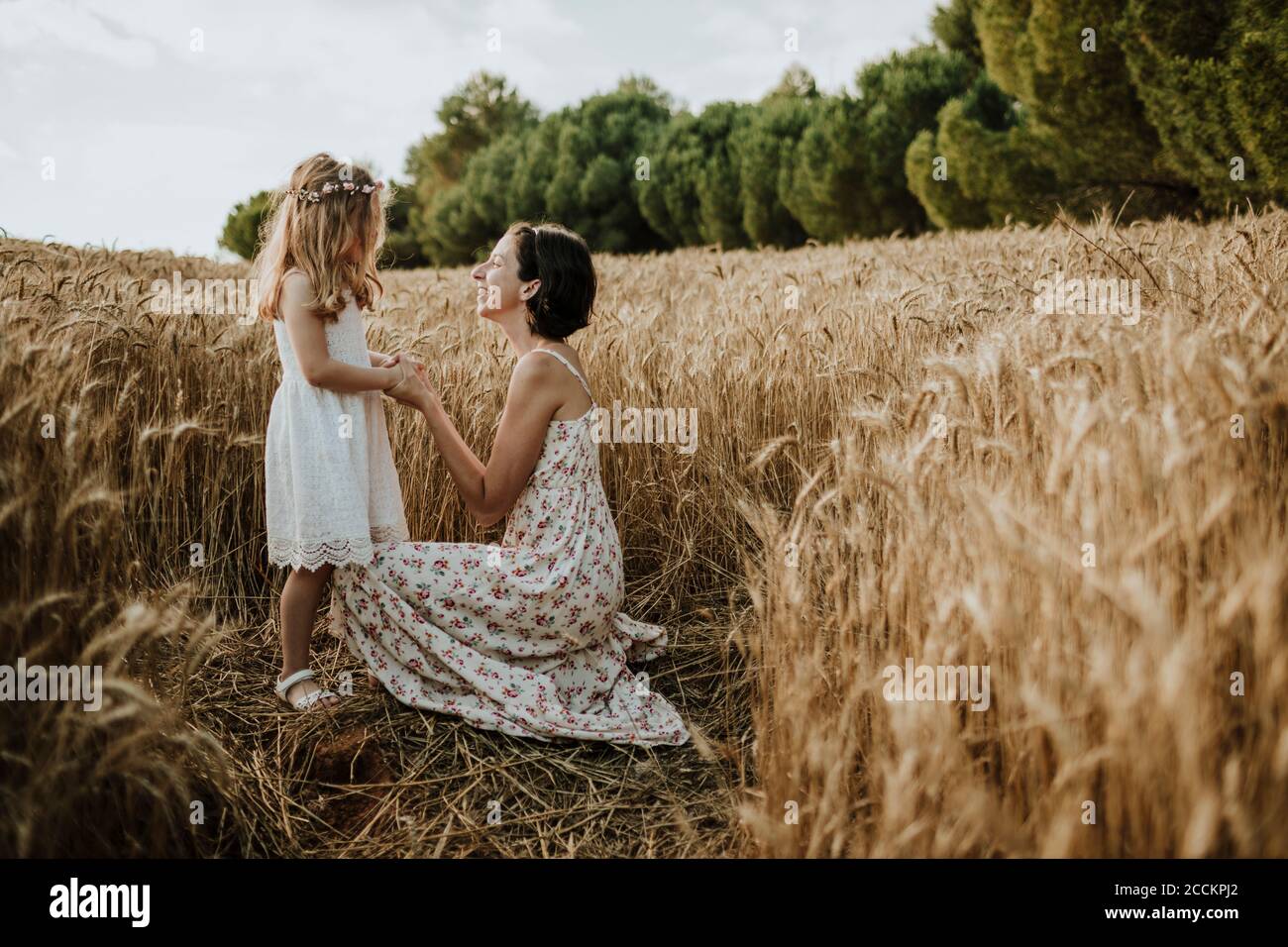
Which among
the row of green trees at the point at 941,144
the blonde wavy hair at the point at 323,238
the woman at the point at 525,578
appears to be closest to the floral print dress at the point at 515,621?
the woman at the point at 525,578

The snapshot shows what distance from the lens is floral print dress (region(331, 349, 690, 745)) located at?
236cm

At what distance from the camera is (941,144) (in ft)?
49.7

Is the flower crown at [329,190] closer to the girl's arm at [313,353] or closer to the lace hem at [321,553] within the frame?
the girl's arm at [313,353]

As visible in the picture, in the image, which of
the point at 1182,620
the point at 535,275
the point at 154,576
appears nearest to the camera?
the point at 1182,620

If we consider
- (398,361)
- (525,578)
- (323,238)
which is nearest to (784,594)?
(525,578)

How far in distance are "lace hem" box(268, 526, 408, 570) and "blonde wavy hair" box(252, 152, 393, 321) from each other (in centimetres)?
60

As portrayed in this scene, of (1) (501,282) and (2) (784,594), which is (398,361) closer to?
(1) (501,282)

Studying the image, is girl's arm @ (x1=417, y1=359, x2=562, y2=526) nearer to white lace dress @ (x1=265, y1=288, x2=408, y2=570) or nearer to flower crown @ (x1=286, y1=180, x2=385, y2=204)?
white lace dress @ (x1=265, y1=288, x2=408, y2=570)

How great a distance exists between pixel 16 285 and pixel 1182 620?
3.60 m

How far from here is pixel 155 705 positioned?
1.44 meters
